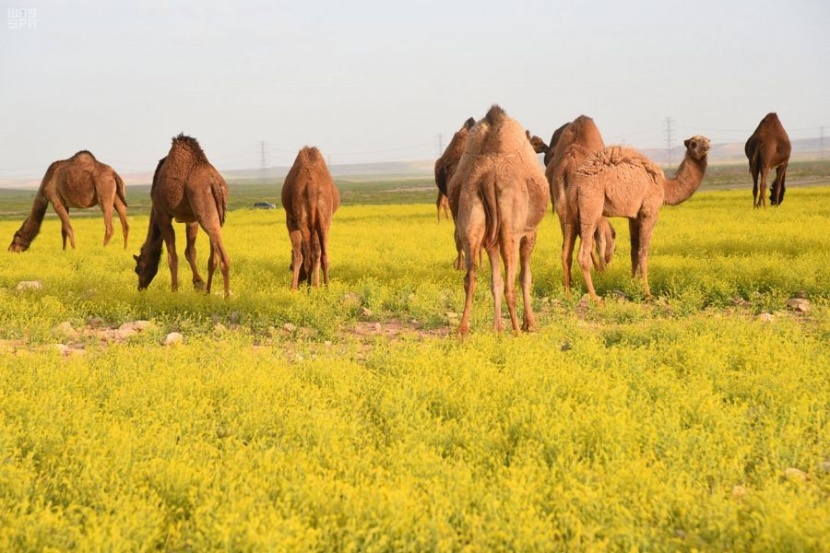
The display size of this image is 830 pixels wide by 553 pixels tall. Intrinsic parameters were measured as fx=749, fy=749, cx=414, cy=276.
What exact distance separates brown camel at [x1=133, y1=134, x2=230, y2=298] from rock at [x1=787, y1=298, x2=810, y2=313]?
25.8 ft

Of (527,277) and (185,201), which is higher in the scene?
(185,201)

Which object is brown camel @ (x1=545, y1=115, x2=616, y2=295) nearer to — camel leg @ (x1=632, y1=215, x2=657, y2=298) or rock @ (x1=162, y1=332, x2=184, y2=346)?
camel leg @ (x1=632, y1=215, x2=657, y2=298)

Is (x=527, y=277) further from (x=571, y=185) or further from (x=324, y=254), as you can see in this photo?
(x=324, y=254)

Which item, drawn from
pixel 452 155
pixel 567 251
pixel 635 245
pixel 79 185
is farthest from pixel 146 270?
pixel 79 185

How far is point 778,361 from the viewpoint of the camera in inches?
264

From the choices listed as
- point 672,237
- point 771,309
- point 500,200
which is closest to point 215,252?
point 500,200

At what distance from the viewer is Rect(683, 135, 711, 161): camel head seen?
1206cm

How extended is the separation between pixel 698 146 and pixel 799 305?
355 cm

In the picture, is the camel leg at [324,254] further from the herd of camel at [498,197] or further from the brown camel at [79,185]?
the brown camel at [79,185]

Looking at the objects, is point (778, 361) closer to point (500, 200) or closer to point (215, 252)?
point (500, 200)

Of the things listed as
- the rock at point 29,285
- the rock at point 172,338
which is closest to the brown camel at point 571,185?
the rock at point 172,338

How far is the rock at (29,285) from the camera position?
12.6 metres

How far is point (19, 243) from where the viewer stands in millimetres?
20156

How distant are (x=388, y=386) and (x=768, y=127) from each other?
2330cm
